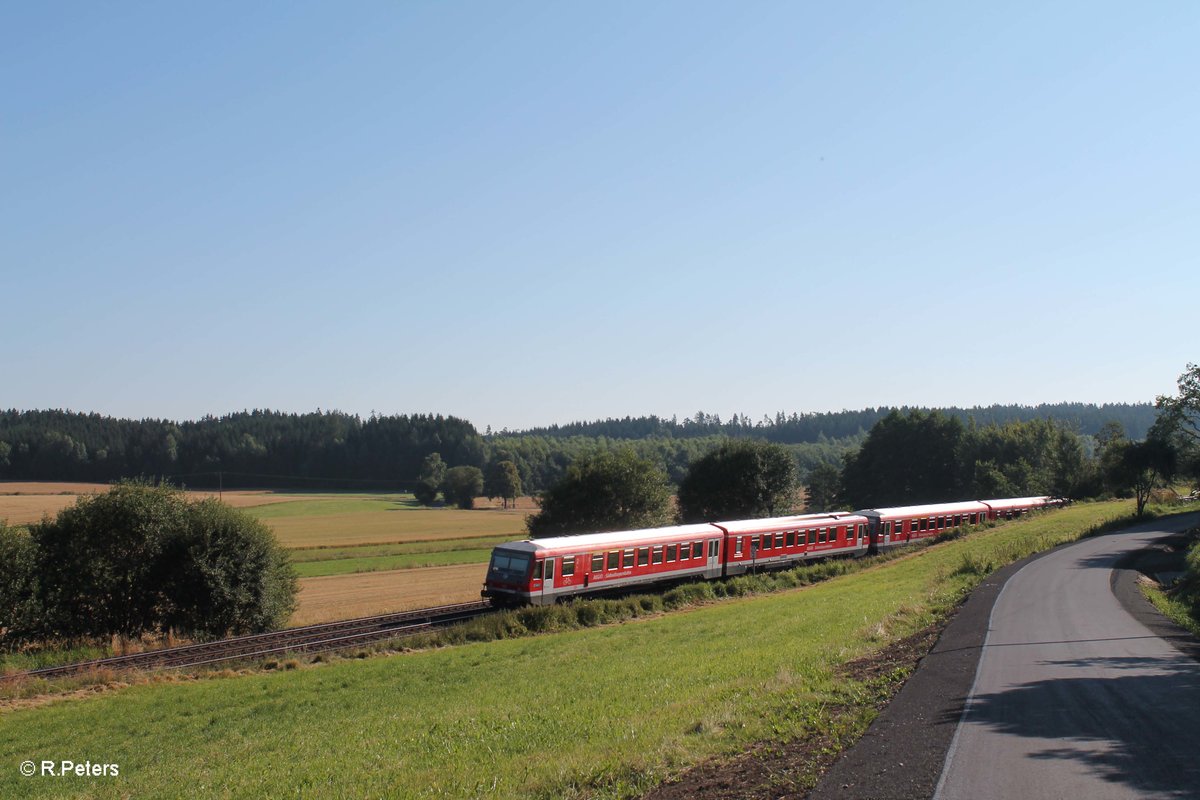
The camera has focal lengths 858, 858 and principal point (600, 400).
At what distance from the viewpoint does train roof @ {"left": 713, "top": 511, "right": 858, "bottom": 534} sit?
1629 inches

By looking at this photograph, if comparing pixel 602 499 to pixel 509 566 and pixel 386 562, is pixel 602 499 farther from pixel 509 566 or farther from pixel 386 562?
pixel 509 566

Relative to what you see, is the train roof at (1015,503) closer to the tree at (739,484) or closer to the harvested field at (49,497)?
the tree at (739,484)

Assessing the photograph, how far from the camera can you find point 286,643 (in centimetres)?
2916

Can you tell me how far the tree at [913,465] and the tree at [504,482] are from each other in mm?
53392

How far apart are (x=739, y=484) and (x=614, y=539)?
120 ft

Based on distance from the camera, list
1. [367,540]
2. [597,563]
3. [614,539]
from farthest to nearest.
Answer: [367,540]
[614,539]
[597,563]

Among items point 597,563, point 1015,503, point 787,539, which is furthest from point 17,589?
point 1015,503

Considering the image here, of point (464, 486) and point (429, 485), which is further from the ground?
point (429, 485)

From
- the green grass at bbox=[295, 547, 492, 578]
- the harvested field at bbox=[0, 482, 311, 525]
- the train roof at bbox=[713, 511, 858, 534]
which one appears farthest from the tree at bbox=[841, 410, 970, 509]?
the harvested field at bbox=[0, 482, 311, 525]

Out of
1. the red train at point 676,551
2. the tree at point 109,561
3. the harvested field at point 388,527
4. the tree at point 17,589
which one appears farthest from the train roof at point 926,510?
the tree at point 17,589

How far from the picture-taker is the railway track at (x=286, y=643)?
26.1 m

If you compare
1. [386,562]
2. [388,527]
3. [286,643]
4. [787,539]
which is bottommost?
[386,562]

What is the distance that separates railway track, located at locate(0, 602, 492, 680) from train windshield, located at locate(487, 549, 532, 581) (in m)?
1.58

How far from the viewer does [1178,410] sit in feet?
226
